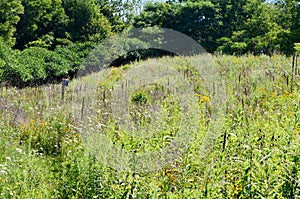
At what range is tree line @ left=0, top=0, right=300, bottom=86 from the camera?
62.4ft

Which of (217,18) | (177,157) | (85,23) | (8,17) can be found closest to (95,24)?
(85,23)

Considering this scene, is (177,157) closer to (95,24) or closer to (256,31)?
(256,31)

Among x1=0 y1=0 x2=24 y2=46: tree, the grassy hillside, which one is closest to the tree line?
x1=0 y1=0 x2=24 y2=46: tree

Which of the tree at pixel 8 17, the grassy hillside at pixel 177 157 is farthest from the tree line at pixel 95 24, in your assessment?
the grassy hillside at pixel 177 157

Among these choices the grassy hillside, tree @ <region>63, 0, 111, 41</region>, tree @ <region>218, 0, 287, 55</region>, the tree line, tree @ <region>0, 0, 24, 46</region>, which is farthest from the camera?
tree @ <region>63, 0, 111, 41</region>

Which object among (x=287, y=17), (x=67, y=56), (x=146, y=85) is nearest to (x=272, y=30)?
(x=287, y=17)

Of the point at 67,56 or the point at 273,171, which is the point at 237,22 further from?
the point at 273,171

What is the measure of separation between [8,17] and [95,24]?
19.2 feet

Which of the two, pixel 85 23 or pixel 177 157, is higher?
pixel 85 23

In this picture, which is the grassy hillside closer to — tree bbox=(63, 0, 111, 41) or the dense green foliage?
the dense green foliage

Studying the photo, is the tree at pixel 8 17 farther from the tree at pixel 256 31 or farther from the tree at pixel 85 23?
the tree at pixel 256 31

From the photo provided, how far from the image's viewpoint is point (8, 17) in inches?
795

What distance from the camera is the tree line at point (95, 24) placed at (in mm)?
19016

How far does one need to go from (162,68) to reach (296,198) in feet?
25.2
